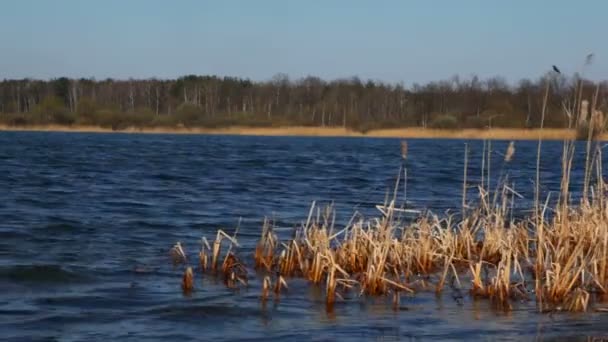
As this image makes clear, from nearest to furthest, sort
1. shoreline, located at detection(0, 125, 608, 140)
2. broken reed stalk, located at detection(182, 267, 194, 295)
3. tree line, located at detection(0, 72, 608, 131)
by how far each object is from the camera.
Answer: broken reed stalk, located at detection(182, 267, 194, 295), shoreline, located at detection(0, 125, 608, 140), tree line, located at detection(0, 72, 608, 131)

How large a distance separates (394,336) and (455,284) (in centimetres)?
203

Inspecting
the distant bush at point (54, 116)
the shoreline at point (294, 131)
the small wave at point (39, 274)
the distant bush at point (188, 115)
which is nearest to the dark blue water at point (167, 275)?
the small wave at point (39, 274)

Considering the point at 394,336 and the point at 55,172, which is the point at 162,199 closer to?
the point at 55,172

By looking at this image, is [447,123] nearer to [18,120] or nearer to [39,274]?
[18,120]

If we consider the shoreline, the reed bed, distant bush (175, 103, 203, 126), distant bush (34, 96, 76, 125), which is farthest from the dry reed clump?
distant bush (34, 96, 76, 125)

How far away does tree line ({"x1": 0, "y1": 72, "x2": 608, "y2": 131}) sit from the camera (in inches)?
3465

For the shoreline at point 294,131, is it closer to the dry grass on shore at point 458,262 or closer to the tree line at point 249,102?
the tree line at point 249,102

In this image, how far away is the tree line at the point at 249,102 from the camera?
88.0 m

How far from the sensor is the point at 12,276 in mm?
9500

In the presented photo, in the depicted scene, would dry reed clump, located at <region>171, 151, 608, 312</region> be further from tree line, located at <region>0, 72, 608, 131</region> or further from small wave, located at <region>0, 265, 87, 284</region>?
tree line, located at <region>0, 72, 608, 131</region>

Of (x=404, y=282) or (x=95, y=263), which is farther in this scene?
(x=95, y=263)

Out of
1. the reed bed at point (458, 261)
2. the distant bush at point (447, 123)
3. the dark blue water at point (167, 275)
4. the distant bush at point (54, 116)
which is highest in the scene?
the reed bed at point (458, 261)

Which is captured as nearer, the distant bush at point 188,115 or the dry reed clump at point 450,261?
the dry reed clump at point 450,261

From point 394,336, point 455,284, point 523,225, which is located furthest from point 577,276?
point 523,225
